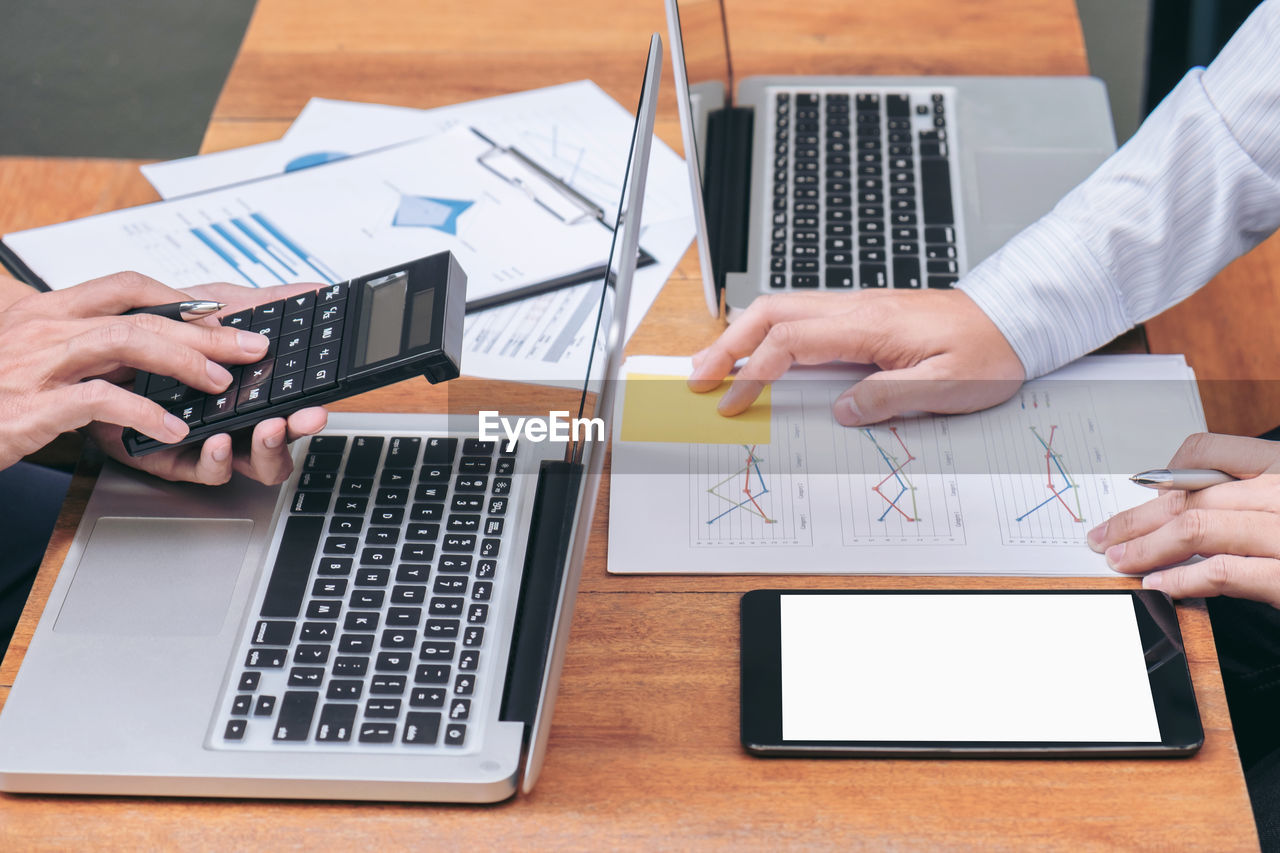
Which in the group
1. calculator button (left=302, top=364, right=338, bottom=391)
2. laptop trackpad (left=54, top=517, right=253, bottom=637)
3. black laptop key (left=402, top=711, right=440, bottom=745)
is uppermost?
calculator button (left=302, top=364, right=338, bottom=391)

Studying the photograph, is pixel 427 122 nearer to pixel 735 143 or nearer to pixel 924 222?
pixel 735 143

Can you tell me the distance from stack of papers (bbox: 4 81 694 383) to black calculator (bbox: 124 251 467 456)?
14 centimetres

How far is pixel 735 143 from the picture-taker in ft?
2.92

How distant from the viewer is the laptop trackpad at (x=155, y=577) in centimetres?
61

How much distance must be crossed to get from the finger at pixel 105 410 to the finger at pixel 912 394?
1.36ft

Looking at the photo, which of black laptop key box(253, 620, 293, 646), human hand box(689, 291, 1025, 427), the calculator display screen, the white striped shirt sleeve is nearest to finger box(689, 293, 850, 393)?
human hand box(689, 291, 1025, 427)

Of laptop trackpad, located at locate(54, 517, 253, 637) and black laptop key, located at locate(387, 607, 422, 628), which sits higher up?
laptop trackpad, located at locate(54, 517, 253, 637)

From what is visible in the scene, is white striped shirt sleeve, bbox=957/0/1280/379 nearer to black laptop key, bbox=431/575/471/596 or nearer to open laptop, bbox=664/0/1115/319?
open laptop, bbox=664/0/1115/319

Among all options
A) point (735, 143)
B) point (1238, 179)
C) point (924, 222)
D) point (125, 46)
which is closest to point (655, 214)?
point (735, 143)

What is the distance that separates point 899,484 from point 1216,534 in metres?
0.18

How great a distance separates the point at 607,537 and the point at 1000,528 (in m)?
0.24

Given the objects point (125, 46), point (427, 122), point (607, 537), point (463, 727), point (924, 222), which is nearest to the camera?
point (463, 727)

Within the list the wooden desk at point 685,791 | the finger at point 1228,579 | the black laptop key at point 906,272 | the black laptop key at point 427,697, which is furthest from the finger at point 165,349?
the finger at point 1228,579

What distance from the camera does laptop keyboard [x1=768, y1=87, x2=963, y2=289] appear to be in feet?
2.60
